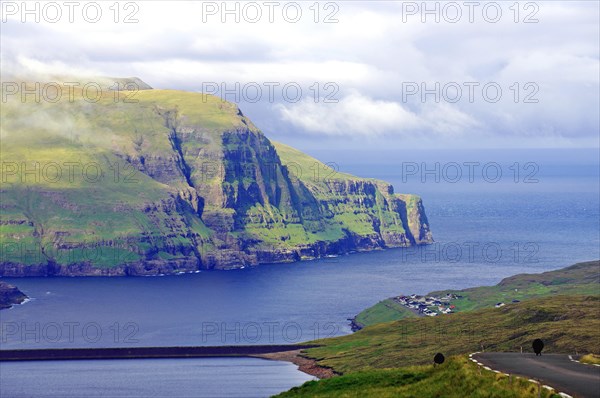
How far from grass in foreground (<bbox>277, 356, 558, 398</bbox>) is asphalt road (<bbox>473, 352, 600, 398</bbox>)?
4.74 feet

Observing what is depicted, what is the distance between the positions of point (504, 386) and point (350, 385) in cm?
3251

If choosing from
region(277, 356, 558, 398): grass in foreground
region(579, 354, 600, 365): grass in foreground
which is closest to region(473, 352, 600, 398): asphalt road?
region(579, 354, 600, 365): grass in foreground

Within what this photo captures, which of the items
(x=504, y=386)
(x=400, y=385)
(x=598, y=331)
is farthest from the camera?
(x=598, y=331)

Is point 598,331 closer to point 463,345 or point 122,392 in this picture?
point 463,345

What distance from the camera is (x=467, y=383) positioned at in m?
64.2

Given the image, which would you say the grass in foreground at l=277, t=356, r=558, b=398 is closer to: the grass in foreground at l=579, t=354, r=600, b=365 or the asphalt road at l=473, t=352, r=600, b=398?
the asphalt road at l=473, t=352, r=600, b=398

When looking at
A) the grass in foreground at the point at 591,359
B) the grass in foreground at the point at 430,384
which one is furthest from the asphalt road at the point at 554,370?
the grass in foreground at the point at 430,384

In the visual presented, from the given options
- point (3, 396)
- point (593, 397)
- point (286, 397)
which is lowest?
point (3, 396)

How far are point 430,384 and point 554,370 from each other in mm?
7902

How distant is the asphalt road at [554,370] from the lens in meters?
56.3

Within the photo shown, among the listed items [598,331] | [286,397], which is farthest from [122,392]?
[286,397]

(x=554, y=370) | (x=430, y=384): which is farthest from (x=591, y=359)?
(x=430, y=384)

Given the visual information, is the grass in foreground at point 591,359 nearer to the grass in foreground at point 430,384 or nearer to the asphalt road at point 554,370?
the asphalt road at point 554,370

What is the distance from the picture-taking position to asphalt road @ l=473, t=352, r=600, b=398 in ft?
185
